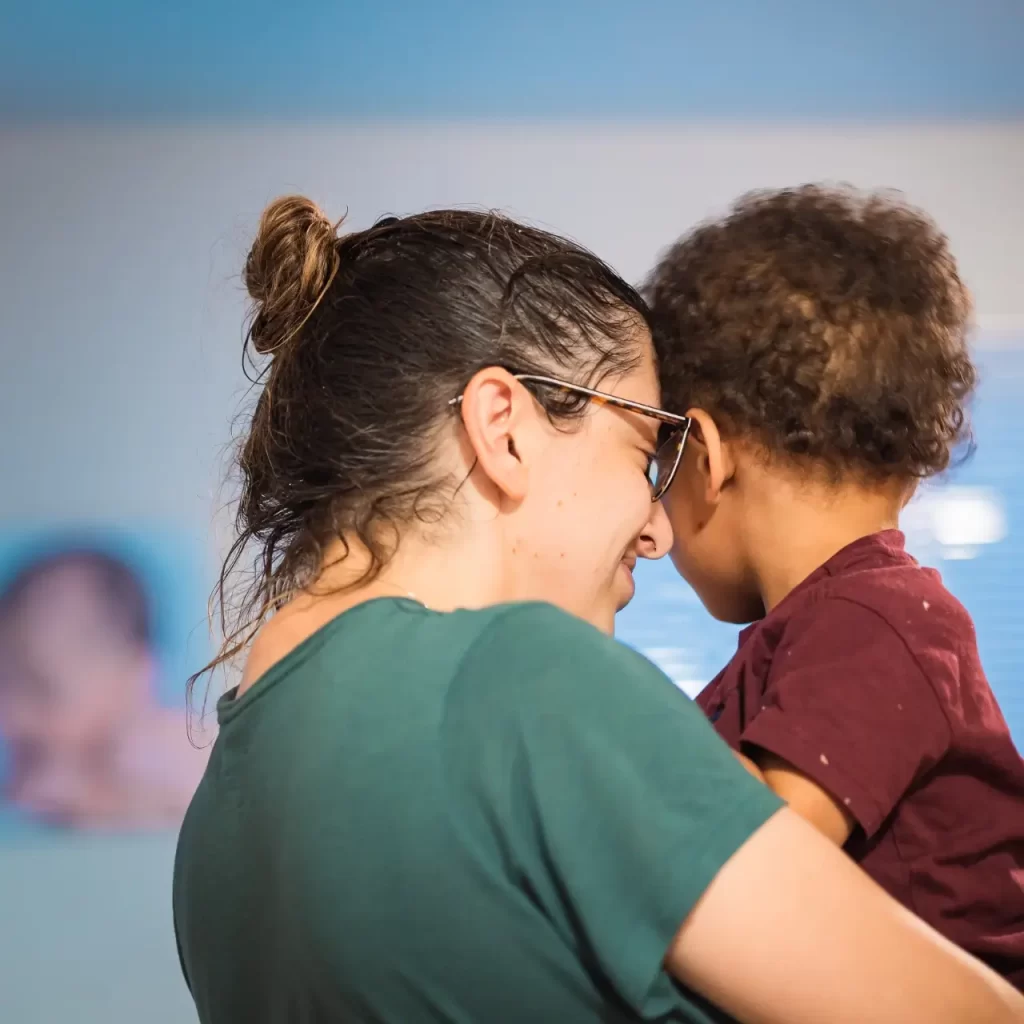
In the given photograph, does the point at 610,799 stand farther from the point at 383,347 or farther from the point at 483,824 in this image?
the point at 383,347

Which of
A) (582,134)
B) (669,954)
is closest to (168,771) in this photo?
(582,134)

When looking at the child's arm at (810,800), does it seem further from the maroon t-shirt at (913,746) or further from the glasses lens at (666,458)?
the glasses lens at (666,458)

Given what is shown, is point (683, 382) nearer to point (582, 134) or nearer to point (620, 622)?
point (620, 622)

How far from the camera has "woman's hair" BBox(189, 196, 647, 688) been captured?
80 cm

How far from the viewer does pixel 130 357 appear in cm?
256

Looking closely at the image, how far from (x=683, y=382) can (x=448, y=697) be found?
51 centimetres

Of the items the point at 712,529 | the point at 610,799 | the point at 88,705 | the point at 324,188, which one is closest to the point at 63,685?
the point at 88,705

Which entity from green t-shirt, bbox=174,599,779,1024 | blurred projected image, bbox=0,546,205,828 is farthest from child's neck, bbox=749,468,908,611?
blurred projected image, bbox=0,546,205,828

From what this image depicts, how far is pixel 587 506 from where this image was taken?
2.82 ft

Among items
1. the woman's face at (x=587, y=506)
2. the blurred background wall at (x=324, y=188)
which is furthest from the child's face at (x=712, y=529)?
the blurred background wall at (x=324, y=188)

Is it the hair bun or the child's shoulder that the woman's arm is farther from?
the hair bun

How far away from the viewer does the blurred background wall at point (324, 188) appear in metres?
2.35

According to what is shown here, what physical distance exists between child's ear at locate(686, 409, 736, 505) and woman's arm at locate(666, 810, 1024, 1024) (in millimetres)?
501

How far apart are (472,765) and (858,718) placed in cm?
34
